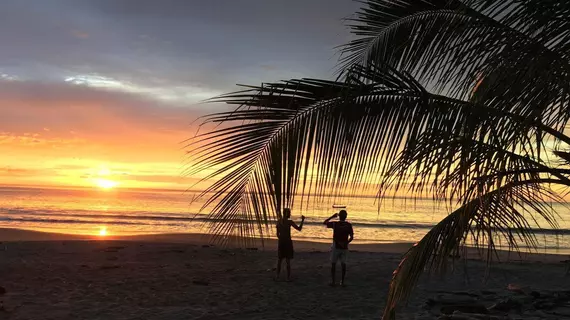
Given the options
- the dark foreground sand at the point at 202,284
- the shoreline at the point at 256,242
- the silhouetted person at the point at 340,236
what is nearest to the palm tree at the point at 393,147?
the dark foreground sand at the point at 202,284

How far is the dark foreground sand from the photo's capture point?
891cm

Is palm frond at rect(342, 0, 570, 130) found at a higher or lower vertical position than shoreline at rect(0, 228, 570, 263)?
higher

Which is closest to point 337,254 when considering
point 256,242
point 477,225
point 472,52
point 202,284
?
point 202,284

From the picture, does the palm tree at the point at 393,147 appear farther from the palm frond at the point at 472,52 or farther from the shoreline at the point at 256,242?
the shoreline at the point at 256,242

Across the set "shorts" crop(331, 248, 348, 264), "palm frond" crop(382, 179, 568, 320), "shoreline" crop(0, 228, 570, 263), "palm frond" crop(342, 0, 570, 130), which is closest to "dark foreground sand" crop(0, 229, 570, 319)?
"shorts" crop(331, 248, 348, 264)

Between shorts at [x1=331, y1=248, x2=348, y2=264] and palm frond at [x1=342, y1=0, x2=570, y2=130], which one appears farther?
shorts at [x1=331, y1=248, x2=348, y2=264]

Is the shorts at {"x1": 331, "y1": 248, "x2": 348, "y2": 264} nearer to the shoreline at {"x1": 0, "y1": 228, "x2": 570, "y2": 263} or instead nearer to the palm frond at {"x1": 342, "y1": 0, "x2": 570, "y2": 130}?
the palm frond at {"x1": 342, "y1": 0, "x2": 570, "y2": 130}

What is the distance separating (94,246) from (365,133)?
721 inches

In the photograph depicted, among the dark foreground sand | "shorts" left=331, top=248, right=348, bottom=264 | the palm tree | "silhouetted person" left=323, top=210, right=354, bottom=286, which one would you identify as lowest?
the dark foreground sand

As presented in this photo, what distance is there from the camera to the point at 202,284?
11.4 m

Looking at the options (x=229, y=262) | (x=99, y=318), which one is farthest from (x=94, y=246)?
(x=99, y=318)

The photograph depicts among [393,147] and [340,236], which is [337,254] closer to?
[340,236]

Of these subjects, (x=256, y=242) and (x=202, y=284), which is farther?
(x=256, y=242)

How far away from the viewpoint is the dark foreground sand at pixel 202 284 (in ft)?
29.2
